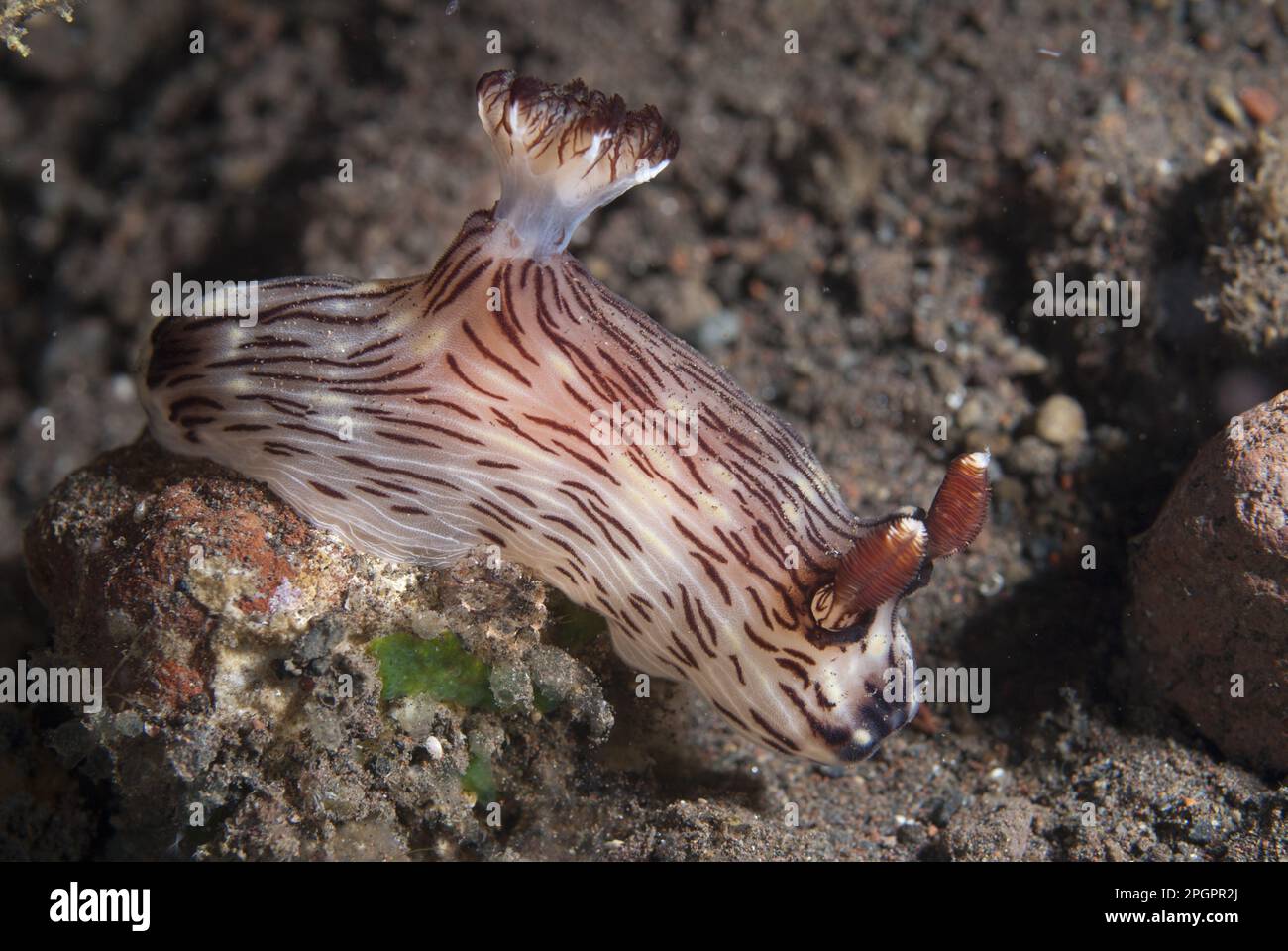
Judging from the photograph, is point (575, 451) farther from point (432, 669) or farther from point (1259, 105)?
point (1259, 105)

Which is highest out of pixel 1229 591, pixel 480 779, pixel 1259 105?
pixel 1259 105

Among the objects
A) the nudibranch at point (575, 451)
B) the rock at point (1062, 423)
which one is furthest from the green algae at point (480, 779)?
the rock at point (1062, 423)

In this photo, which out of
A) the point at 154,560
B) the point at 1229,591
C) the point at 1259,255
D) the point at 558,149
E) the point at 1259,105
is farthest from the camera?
the point at 1259,105

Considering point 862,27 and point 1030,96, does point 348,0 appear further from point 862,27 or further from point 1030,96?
point 1030,96

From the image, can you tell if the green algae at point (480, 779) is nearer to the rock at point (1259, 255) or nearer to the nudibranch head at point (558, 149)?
the nudibranch head at point (558, 149)

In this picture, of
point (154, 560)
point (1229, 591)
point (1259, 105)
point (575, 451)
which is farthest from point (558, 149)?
point (1259, 105)

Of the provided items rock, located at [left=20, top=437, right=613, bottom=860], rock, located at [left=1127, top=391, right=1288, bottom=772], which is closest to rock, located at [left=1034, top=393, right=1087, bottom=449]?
rock, located at [left=1127, top=391, right=1288, bottom=772]
